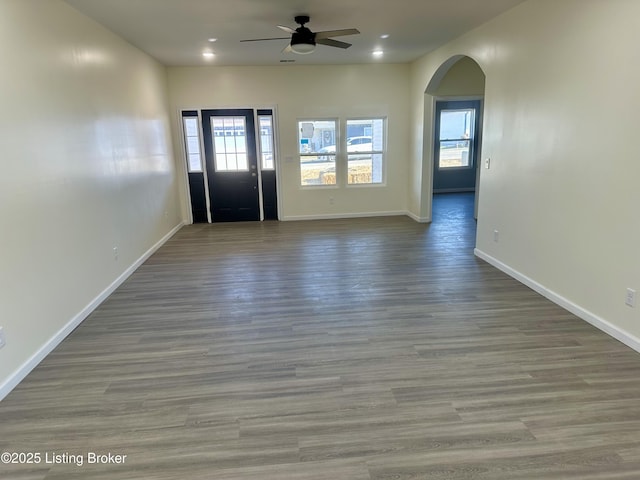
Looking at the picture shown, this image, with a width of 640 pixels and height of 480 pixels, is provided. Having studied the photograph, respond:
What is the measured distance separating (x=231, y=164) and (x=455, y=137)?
6.15 m

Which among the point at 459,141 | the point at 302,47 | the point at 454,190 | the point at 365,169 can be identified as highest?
the point at 302,47

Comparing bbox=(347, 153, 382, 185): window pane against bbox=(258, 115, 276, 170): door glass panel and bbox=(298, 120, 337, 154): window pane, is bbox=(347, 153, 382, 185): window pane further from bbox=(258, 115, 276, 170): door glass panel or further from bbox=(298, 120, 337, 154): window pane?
bbox=(258, 115, 276, 170): door glass panel

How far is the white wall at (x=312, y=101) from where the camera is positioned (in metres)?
6.80

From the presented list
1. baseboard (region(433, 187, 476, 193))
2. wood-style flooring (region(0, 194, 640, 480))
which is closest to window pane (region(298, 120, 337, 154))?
wood-style flooring (region(0, 194, 640, 480))

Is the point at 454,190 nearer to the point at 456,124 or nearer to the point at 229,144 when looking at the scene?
the point at 456,124

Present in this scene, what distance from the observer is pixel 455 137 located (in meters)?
10.2

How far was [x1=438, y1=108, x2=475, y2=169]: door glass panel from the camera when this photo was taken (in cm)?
1007

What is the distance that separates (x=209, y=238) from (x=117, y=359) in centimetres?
364

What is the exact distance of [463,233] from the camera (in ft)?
20.0

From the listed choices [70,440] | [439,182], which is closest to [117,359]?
[70,440]

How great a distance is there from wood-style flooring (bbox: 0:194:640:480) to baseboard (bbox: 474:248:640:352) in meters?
0.10

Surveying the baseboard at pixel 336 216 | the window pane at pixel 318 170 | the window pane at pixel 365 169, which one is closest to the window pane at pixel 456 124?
the window pane at pixel 365 169

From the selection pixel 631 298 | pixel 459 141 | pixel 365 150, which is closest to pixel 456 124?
pixel 459 141

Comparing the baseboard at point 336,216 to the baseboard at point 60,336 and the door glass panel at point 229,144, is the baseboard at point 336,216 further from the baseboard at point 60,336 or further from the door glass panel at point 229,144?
the baseboard at point 60,336
